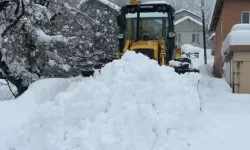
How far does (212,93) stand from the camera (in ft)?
37.6

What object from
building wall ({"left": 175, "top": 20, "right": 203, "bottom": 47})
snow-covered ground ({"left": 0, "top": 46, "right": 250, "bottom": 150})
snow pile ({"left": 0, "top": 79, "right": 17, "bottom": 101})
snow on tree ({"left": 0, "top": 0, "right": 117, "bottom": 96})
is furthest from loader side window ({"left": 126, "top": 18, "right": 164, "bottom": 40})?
building wall ({"left": 175, "top": 20, "right": 203, "bottom": 47})

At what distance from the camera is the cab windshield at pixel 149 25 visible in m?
11.6

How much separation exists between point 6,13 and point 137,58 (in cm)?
598

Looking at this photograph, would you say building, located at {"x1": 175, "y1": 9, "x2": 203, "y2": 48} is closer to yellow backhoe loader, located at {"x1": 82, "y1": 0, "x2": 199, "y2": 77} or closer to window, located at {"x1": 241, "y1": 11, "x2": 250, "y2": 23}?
window, located at {"x1": 241, "y1": 11, "x2": 250, "y2": 23}

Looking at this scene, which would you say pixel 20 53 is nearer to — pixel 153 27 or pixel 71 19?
pixel 71 19

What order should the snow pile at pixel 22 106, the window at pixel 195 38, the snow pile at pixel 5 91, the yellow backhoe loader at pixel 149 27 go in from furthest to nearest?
the window at pixel 195 38, the snow pile at pixel 5 91, the yellow backhoe loader at pixel 149 27, the snow pile at pixel 22 106

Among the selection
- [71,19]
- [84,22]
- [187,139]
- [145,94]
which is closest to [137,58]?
[145,94]

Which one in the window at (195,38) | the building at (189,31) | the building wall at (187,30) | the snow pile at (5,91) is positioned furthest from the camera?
the window at (195,38)

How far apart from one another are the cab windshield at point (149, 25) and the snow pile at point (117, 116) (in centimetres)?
411

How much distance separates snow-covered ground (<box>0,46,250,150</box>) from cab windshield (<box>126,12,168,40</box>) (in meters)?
3.46

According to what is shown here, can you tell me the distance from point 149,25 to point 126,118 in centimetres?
591

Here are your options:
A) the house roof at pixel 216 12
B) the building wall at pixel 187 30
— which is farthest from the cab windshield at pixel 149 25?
the building wall at pixel 187 30

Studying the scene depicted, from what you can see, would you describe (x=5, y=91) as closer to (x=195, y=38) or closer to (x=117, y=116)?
(x=117, y=116)

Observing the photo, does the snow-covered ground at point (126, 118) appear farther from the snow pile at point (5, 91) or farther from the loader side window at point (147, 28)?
the snow pile at point (5, 91)
